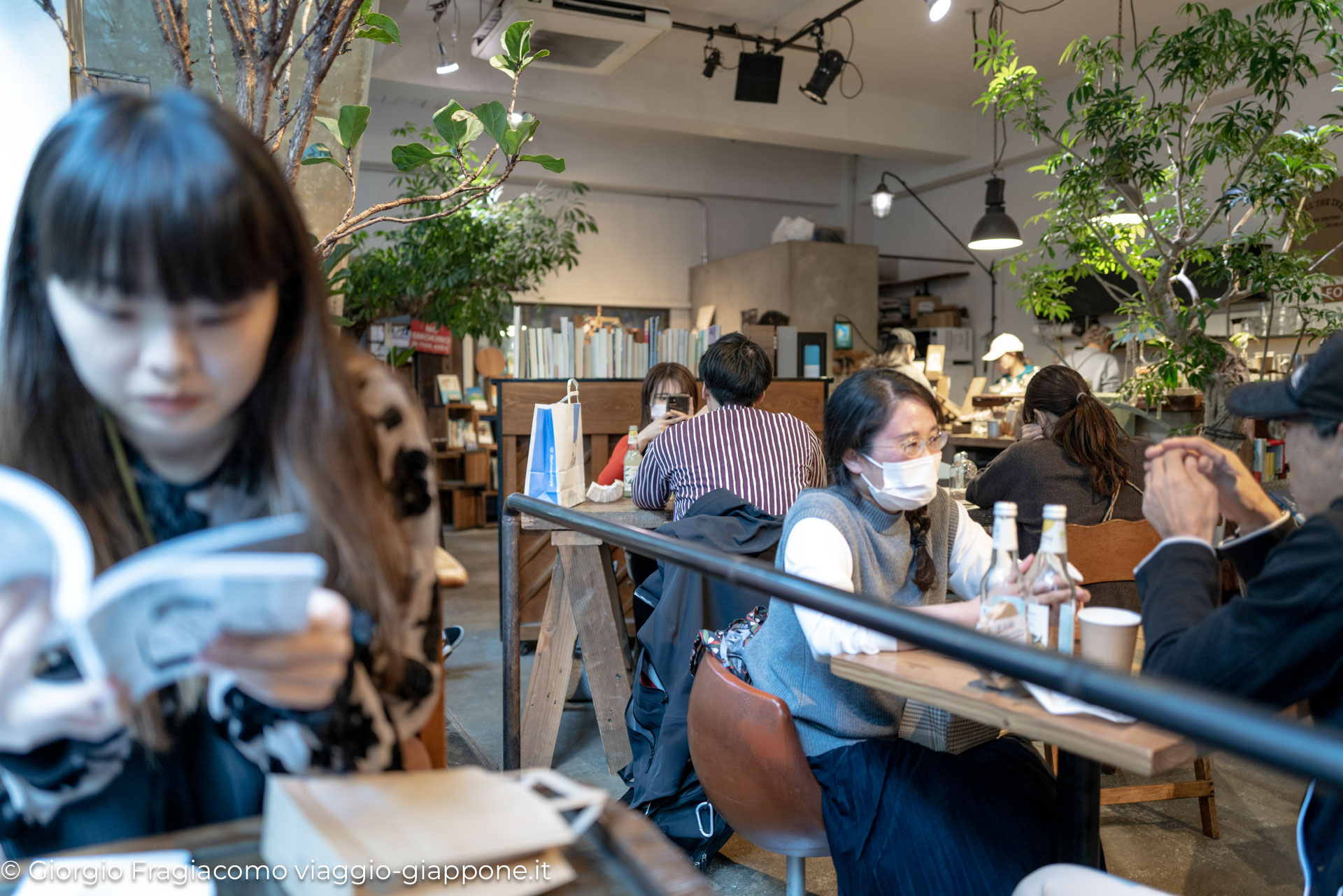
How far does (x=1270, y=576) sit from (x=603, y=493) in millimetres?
2467

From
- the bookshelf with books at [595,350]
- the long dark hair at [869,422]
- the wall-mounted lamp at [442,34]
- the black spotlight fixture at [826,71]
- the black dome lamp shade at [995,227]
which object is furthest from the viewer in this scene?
the black spotlight fixture at [826,71]

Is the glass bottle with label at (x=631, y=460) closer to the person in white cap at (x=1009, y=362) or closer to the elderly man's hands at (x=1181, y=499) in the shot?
the elderly man's hands at (x=1181, y=499)

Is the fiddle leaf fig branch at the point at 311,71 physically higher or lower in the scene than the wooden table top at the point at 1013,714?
higher

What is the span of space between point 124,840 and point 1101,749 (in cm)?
112

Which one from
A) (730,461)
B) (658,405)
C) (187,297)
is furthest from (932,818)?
(658,405)

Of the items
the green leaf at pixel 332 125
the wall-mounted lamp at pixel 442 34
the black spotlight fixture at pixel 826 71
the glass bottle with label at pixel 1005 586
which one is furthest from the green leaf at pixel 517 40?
the black spotlight fixture at pixel 826 71

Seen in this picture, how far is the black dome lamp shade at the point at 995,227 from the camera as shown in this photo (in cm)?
729

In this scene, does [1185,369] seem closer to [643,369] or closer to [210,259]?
[643,369]

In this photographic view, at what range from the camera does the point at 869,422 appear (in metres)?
1.99

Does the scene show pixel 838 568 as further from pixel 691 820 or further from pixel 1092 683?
pixel 1092 683

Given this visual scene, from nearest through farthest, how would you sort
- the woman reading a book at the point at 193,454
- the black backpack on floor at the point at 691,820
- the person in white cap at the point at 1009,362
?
the woman reading a book at the point at 193,454 < the black backpack on floor at the point at 691,820 < the person in white cap at the point at 1009,362


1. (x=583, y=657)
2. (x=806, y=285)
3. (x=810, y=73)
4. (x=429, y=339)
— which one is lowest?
(x=583, y=657)

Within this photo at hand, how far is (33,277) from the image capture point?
2.70 feet

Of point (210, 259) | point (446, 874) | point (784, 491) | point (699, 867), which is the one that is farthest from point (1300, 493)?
point (784, 491)
